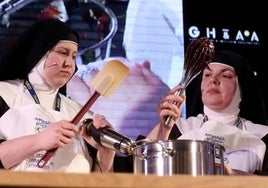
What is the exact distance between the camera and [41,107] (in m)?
1.89

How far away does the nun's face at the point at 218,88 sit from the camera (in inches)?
92.3

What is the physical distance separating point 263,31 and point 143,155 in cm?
148

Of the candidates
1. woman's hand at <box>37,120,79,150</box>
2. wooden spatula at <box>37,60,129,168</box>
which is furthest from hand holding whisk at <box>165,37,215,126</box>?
woman's hand at <box>37,120,79,150</box>

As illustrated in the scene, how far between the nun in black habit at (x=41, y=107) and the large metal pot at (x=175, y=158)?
1.32 ft

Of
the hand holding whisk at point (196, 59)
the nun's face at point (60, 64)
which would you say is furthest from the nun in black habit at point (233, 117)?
the nun's face at point (60, 64)

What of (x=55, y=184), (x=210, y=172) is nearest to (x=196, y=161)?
(x=210, y=172)

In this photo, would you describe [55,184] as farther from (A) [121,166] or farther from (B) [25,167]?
(A) [121,166]

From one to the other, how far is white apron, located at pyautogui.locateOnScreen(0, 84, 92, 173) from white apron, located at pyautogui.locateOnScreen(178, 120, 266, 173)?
1.64ft

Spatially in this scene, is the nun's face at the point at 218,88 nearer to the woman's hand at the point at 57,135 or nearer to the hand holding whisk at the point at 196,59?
the hand holding whisk at the point at 196,59

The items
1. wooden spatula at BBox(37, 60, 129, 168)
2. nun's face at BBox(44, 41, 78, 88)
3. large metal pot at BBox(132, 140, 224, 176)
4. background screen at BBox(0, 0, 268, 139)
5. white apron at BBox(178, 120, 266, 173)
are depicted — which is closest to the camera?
large metal pot at BBox(132, 140, 224, 176)

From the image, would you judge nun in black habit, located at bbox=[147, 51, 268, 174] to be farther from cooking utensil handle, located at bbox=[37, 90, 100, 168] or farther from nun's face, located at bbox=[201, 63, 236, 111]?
cooking utensil handle, located at bbox=[37, 90, 100, 168]

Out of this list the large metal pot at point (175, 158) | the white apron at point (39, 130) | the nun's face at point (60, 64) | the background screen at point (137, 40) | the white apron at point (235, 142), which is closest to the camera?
the large metal pot at point (175, 158)

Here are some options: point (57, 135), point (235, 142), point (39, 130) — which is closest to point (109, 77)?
point (57, 135)

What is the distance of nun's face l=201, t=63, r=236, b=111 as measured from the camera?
234 cm
